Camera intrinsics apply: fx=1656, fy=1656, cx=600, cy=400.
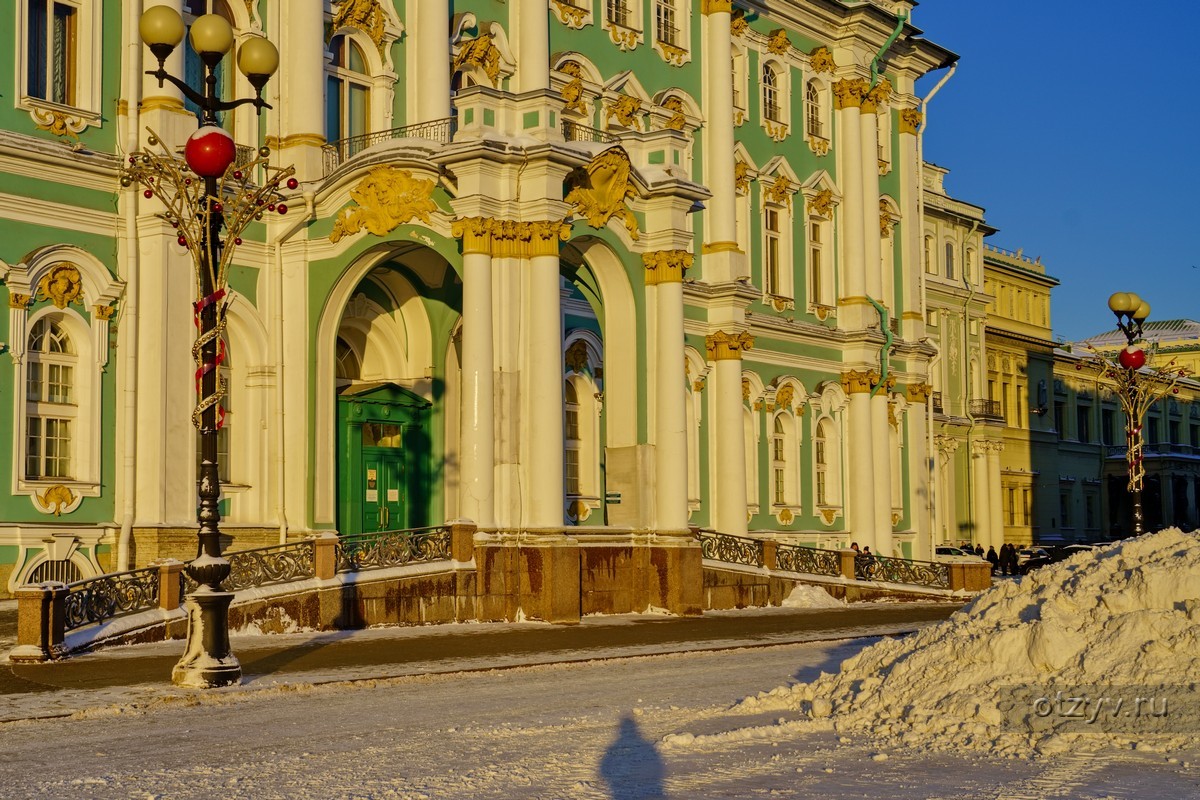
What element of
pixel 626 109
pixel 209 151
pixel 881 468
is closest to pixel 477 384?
pixel 209 151

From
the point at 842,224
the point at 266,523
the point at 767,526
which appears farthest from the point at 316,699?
the point at 842,224

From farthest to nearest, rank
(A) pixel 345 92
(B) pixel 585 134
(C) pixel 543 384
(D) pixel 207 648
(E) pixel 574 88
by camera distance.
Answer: (E) pixel 574 88
(B) pixel 585 134
(A) pixel 345 92
(C) pixel 543 384
(D) pixel 207 648

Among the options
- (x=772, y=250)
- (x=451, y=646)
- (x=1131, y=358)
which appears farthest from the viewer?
(x=772, y=250)

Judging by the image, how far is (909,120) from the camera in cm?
4259

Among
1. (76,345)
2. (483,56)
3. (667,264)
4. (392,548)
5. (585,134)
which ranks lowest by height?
(392,548)

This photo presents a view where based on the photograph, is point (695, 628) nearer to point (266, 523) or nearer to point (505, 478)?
point (505, 478)

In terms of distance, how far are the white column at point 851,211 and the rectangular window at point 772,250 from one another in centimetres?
243

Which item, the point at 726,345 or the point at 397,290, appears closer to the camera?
the point at 397,290

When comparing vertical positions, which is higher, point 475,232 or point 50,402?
point 475,232

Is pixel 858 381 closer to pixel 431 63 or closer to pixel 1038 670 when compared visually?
pixel 431 63

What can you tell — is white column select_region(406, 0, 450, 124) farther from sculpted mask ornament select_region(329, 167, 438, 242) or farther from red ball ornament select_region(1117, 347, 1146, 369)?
red ball ornament select_region(1117, 347, 1146, 369)

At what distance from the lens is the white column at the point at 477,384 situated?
23.9 meters

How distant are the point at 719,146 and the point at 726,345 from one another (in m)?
4.30

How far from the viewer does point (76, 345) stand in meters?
23.1
